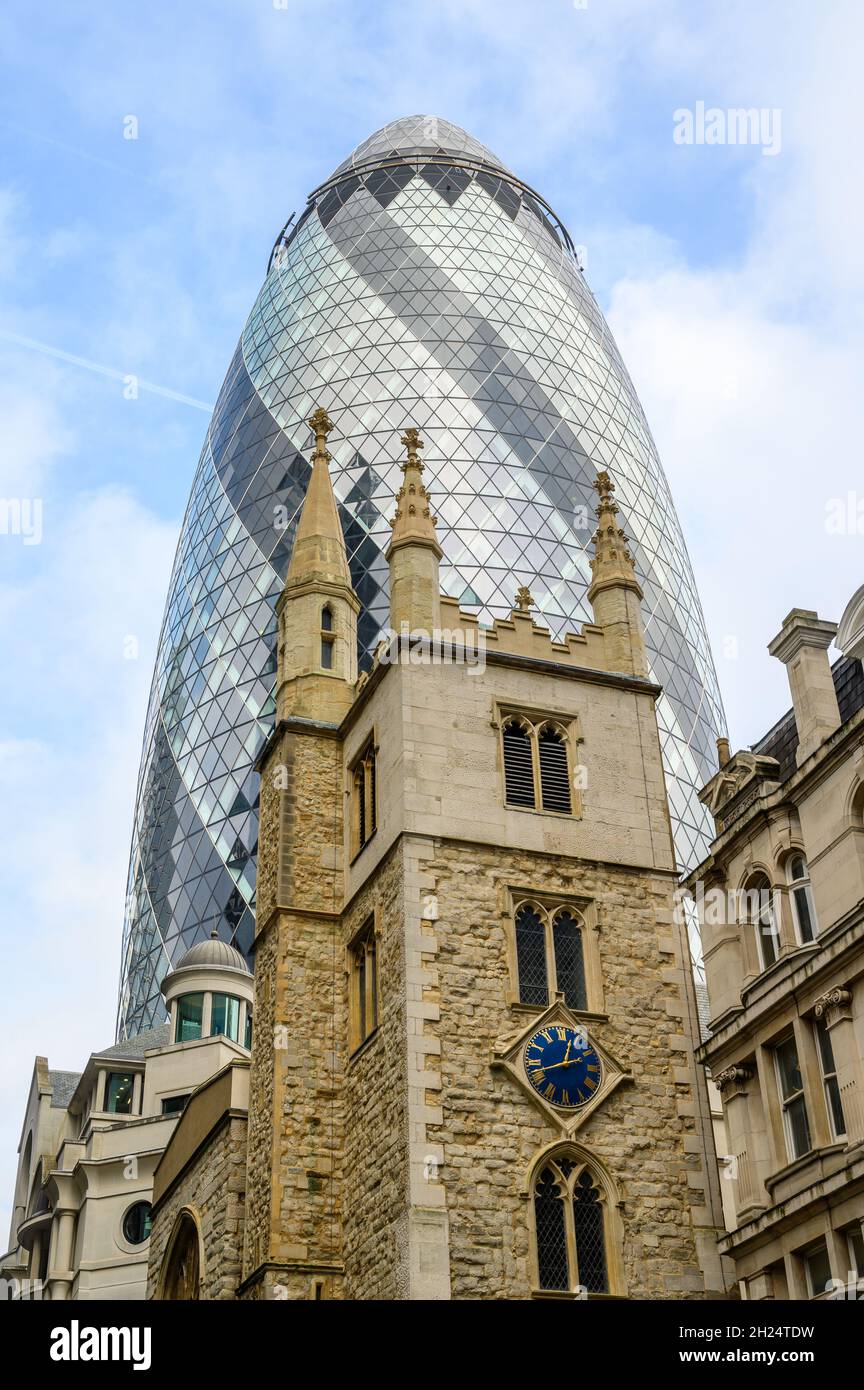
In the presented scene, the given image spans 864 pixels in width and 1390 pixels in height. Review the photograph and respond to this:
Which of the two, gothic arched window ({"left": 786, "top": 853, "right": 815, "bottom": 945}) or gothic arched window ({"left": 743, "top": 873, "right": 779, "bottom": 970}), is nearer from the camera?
gothic arched window ({"left": 786, "top": 853, "right": 815, "bottom": 945})

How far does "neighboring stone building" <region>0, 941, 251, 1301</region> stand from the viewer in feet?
133

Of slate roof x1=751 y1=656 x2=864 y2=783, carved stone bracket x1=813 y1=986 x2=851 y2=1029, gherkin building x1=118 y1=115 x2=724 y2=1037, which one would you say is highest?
gherkin building x1=118 y1=115 x2=724 y2=1037

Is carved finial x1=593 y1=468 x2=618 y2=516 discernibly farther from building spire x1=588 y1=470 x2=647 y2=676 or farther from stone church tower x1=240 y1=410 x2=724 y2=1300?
stone church tower x1=240 y1=410 x2=724 y2=1300

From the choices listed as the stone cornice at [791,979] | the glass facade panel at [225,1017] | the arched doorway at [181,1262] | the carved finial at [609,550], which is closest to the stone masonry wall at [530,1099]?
the stone cornice at [791,979]

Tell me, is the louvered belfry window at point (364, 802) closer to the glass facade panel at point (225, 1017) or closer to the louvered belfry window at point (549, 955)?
the louvered belfry window at point (549, 955)

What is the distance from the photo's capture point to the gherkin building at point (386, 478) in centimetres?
5972

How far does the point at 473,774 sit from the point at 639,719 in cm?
354

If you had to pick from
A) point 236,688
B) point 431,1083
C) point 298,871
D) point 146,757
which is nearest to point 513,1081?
point 431,1083

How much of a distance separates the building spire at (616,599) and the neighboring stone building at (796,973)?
4834 millimetres

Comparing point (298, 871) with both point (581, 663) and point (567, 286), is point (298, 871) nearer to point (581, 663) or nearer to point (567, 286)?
point (581, 663)

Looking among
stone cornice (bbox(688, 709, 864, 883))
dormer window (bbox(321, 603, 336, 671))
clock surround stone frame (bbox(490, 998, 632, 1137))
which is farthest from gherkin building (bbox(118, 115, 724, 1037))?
stone cornice (bbox(688, 709, 864, 883))

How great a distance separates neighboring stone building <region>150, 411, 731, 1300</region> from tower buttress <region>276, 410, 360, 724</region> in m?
0.12

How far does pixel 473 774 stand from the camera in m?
27.1
